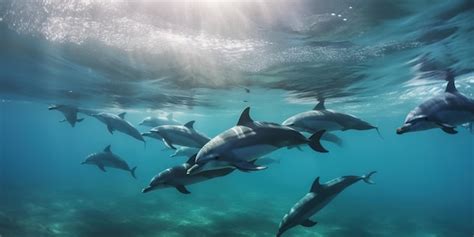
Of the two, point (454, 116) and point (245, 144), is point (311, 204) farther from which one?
point (454, 116)

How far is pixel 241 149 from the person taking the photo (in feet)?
17.1

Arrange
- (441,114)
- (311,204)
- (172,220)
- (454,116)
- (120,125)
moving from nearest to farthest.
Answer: (441,114) → (454,116) → (311,204) → (120,125) → (172,220)

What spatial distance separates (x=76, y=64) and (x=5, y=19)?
4911 millimetres

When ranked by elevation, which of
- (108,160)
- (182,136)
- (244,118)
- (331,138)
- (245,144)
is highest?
(108,160)

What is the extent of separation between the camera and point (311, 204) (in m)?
7.29

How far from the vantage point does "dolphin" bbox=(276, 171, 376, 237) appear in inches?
282

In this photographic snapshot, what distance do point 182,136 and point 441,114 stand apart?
22.0 feet

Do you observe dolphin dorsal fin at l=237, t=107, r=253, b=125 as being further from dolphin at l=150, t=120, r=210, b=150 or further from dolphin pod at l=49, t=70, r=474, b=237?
dolphin at l=150, t=120, r=210, b=150

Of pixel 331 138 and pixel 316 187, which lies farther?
pixel 331 138

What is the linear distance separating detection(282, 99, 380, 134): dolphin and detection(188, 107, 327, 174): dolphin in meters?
2.15

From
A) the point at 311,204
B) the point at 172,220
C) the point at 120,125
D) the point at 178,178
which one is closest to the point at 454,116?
the point at 311,204

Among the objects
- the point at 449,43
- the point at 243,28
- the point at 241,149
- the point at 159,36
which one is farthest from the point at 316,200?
the point at 449,43

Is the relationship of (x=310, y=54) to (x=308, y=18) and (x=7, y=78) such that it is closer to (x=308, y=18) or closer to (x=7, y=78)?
(x=308, y=18)

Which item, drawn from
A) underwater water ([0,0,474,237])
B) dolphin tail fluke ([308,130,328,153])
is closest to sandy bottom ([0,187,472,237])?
underwater water ([0,0,474,237])
